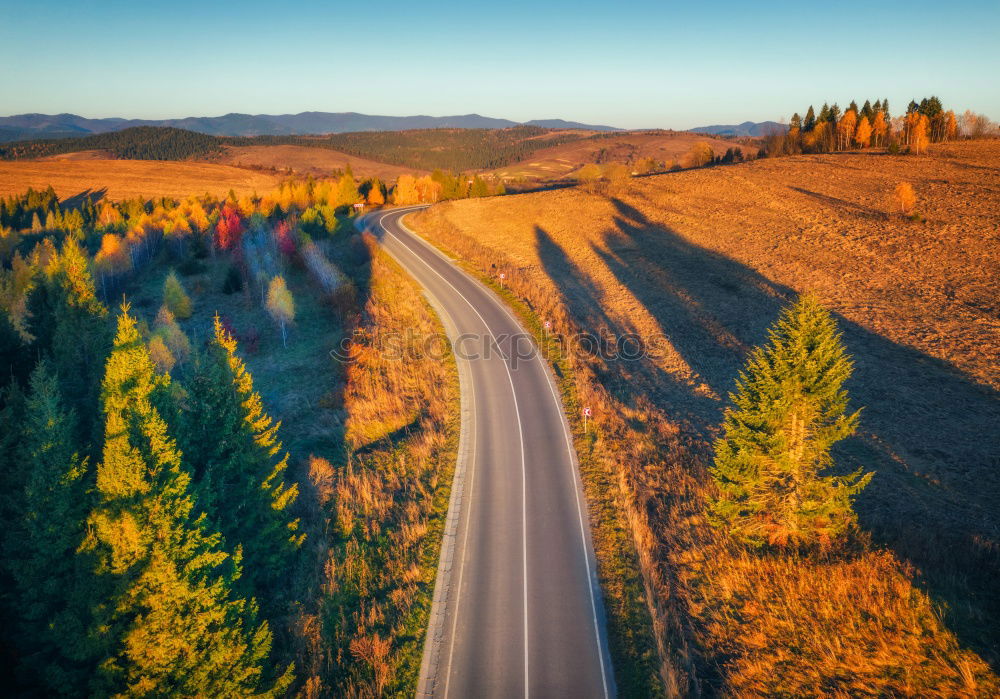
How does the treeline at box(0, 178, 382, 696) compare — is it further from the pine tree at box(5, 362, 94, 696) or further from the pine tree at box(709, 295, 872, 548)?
the pine tree at box(709, 295, 872, 548)

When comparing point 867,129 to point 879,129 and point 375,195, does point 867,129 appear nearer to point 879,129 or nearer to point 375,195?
point 879,129

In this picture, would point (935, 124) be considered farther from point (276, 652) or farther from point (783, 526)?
point (276, 652)

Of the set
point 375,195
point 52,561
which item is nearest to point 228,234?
point 375,195

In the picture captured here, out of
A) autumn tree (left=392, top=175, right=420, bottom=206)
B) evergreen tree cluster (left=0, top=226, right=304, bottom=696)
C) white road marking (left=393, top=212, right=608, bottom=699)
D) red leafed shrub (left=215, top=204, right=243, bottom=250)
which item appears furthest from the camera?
autumn tree (left=392, top=175, right=420, bottom=206)

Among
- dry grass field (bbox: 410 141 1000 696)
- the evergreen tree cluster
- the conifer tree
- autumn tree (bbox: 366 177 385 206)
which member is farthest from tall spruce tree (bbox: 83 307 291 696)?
autumn tree (bbox: 366 177 385 206)

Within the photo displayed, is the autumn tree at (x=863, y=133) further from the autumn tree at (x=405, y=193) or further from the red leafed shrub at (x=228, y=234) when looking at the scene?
the red leafed shrub at (x=228, y=234)

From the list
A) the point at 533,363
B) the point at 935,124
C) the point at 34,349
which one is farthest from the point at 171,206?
the point at 935,124

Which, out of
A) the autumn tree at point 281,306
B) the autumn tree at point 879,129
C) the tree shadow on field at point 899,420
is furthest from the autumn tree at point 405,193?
the autumn tree at point 879,129
